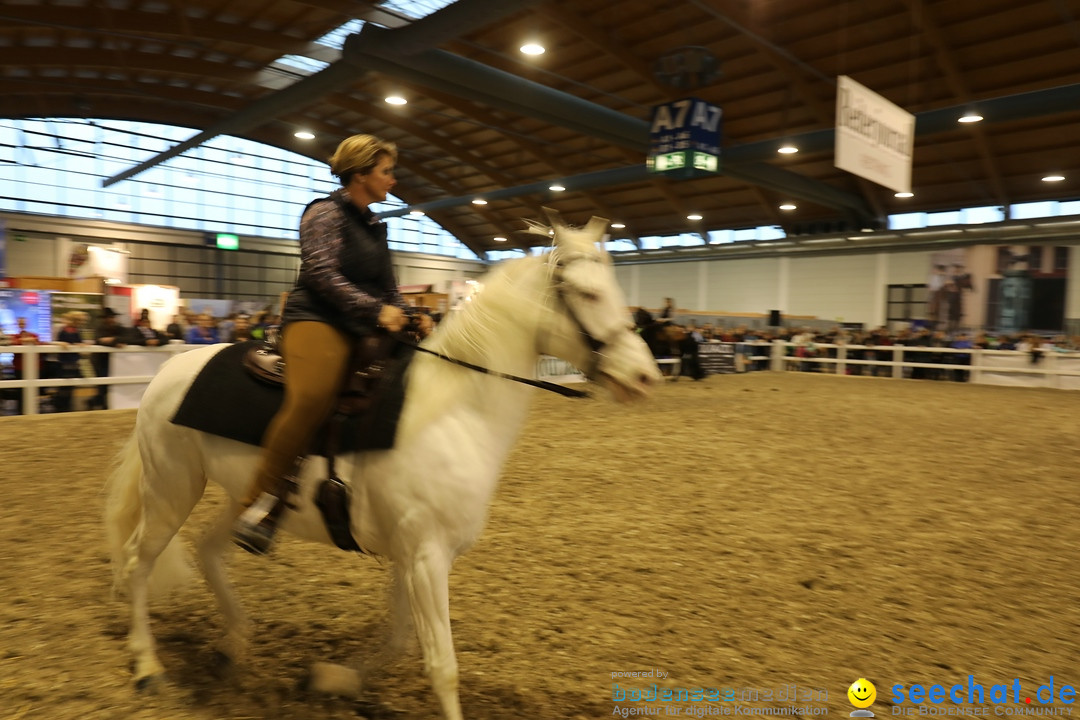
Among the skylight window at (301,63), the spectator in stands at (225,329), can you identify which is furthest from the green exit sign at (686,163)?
the skylight window at (301,63)

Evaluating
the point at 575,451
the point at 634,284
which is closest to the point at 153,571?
the point at 575,451

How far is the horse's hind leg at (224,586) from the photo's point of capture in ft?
8.27

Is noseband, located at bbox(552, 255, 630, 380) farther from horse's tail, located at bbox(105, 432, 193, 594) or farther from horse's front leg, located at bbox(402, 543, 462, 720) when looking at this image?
horse's tail, located at bbox(105, 432, 193, 594)

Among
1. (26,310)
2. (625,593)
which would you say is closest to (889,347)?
(625,593)

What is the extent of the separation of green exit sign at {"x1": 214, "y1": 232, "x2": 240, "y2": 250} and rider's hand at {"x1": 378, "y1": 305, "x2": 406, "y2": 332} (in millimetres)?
29744

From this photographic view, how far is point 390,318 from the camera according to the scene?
6.82 feet

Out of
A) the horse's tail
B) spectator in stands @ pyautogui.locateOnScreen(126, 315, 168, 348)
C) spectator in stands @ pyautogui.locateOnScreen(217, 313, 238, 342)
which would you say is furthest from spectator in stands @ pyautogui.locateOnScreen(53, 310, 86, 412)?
the horse's tail

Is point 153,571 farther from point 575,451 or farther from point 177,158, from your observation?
point 177,158

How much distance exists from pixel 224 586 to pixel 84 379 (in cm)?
778

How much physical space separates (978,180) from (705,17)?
1225 centimetres

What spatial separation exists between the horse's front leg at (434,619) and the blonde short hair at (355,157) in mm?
1383

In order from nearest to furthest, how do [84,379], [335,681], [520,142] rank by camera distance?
[335,681] → [84,379] → [520,142]

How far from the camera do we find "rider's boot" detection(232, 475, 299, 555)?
206cm

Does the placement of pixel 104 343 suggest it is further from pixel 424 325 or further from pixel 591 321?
pixel 591 321
